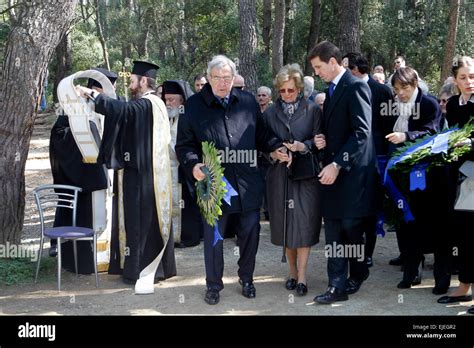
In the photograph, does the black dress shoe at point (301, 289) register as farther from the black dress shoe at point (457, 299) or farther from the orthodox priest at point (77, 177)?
the orthodox priest at point (77, 177)

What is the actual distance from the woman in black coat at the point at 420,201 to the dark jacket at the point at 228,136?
4.26 ft

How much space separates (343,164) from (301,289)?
1.35m

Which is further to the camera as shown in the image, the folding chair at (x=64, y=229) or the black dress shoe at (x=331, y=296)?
the folding chair at (x=64, y=229)

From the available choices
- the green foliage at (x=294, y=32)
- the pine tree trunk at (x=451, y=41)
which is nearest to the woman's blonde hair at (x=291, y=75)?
the pine tree trunk at (x=451, y=41)

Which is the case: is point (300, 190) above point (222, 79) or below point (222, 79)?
below

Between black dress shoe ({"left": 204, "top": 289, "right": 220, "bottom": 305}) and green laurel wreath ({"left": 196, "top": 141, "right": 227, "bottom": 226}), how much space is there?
66 cm

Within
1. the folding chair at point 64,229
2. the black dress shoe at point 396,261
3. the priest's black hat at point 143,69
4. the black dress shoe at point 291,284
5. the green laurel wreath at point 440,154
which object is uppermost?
the priest's black hat at point 143,69

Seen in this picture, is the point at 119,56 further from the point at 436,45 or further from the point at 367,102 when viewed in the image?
the point at 367,102

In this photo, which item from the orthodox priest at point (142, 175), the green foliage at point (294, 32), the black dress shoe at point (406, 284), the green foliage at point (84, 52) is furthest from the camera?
the green foliage at point (84, 52)

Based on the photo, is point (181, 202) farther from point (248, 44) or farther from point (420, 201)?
point (248, 44)

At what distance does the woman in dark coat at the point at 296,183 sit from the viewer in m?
5.92

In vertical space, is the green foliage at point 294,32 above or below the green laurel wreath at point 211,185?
above

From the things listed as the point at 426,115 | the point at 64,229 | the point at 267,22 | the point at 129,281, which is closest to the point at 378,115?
the point at 426,115

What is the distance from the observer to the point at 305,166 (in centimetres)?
584
